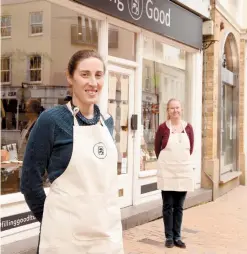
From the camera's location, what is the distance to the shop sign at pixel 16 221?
4921 mm

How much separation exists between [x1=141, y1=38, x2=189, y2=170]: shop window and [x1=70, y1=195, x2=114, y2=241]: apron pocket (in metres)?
5.80

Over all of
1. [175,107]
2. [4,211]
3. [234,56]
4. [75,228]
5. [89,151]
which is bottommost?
[4,211]

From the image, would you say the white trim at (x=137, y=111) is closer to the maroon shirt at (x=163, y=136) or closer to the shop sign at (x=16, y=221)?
the maroon shirt at (x=163, y=136)

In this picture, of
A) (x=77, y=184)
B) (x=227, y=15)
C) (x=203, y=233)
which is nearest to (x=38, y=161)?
(x=77, y=184)

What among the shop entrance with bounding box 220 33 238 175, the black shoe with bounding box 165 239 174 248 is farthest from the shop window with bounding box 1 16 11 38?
the shop entrance with bounding box 220 33 238 175

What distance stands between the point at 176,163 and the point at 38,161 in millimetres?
3666

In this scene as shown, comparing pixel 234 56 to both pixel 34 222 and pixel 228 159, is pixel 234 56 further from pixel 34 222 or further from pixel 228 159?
pixel 34 222

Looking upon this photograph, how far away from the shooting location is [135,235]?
6.23 m

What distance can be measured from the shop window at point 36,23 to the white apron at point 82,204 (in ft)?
13.1

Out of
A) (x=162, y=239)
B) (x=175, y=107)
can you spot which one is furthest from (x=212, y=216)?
(x=175, y=107)

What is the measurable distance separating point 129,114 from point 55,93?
1.77 metres

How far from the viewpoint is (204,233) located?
6.52 meters

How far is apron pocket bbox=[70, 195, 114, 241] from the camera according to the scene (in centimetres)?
200

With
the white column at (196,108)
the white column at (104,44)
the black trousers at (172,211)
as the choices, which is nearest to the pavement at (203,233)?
the black trousers at (172,211)
